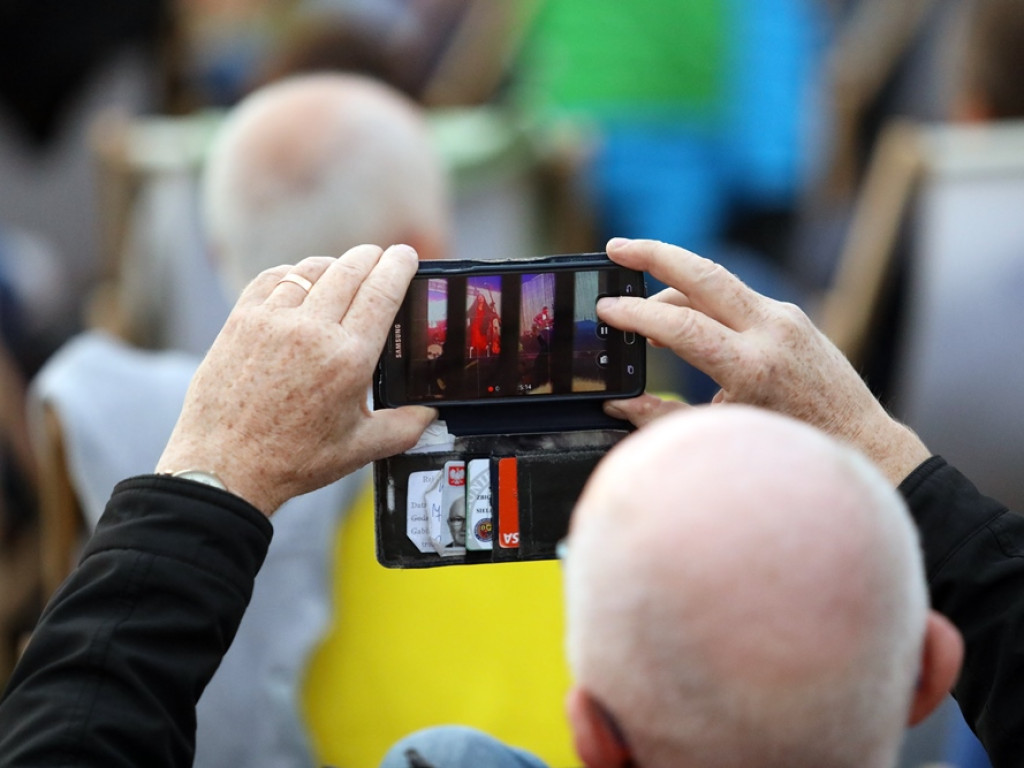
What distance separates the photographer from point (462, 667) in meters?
1.81

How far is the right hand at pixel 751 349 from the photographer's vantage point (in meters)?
1.25

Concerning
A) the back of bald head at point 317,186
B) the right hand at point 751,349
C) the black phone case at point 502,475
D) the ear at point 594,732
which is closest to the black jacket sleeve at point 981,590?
the right hand at point 751,349

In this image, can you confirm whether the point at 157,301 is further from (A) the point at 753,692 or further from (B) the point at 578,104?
(A) the point at 753,692

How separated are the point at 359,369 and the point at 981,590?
2.00 ft

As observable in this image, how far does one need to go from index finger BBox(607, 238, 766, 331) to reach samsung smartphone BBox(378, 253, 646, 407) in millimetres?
40

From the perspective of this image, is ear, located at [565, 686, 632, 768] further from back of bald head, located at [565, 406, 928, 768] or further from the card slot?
the card slot

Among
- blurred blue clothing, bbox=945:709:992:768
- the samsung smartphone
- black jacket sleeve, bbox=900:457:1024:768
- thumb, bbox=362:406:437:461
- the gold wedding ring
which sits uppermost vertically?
the gold wedding ring

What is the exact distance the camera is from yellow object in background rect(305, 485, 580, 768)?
70.9 inches

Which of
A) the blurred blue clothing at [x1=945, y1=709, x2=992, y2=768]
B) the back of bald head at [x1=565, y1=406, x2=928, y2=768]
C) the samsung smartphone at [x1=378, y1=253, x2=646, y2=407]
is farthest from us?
the blurred blue clothing at [x1=945, y1=709, x2=992, y2=768]

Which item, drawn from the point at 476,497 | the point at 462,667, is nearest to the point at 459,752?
the point at 476,497

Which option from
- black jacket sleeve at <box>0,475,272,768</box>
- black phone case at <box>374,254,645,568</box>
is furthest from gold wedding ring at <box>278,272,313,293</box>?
black jacket sleeve at <box>0,475,272,768</box>

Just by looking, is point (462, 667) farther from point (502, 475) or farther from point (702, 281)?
point (702, 281)

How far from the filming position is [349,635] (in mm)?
1844

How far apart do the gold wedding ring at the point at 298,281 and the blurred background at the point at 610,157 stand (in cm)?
177
